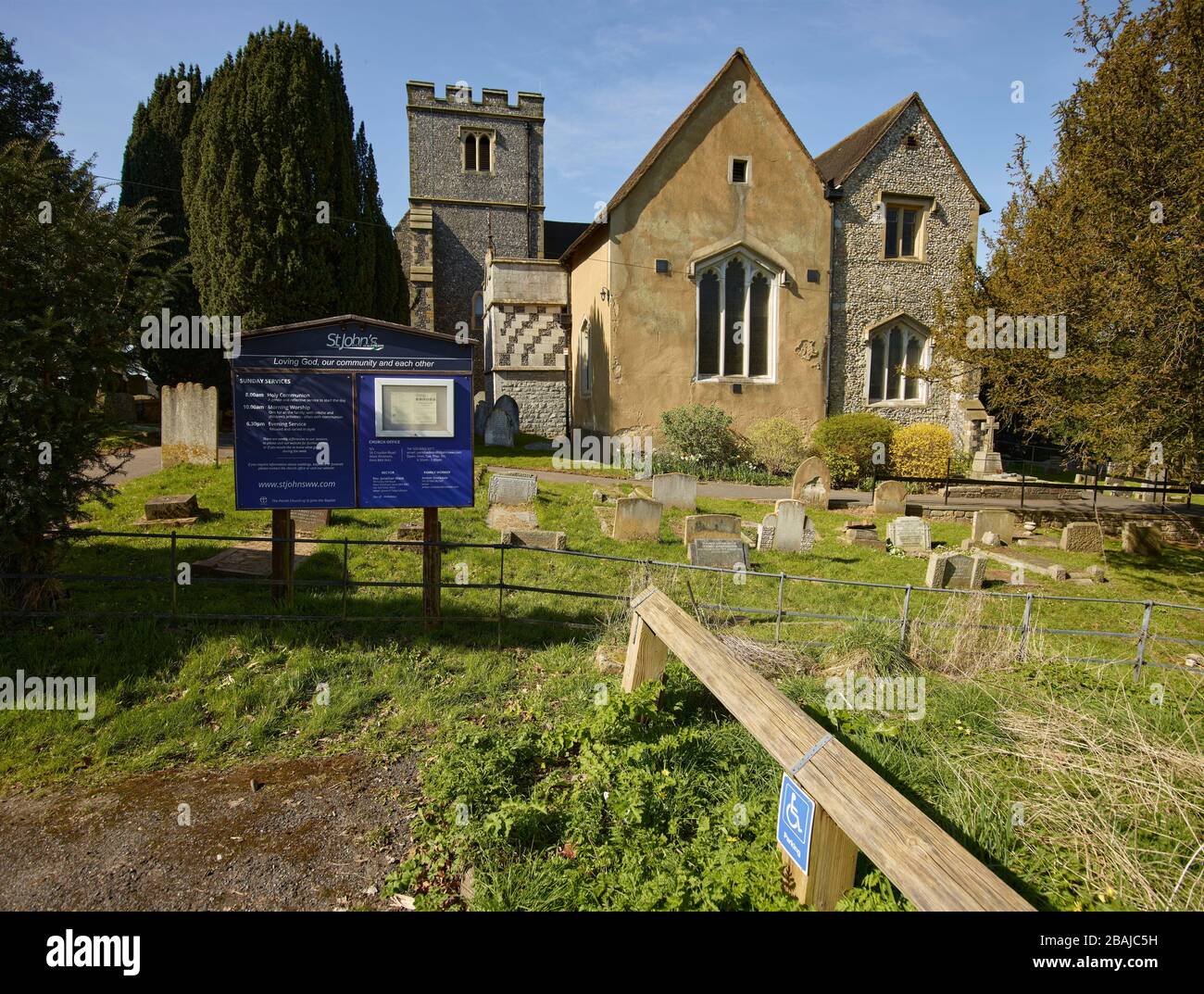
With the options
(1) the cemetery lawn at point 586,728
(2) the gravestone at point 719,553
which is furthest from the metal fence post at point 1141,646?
(2) the gravestone at point 719,553

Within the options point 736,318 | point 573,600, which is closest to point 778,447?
point 736,318

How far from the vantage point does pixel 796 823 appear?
3145 mm

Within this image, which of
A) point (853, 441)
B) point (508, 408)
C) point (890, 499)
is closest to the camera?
point (890, 499)

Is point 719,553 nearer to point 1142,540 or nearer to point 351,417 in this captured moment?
point 351,417

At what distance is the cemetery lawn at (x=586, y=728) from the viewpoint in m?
3.42

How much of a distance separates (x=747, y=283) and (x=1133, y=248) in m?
11.8

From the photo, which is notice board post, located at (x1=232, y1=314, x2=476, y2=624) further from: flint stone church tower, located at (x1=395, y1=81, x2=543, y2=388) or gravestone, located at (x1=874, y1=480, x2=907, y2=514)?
flint stone church tower, located at (x1=395, y1=81, x2=543, y2=388)

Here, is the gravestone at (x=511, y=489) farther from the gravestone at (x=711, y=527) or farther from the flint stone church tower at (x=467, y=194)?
the flint stone church tower at (x=467, y=194)

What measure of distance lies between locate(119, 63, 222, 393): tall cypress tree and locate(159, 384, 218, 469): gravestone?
9.27m

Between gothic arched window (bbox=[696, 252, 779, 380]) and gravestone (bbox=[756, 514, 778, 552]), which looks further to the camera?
gothic arched window (bbox=[696, 252, 779, 380])

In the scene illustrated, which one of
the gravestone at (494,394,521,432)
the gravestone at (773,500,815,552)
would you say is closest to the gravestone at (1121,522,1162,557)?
the gravestone at (773,500,815,552)

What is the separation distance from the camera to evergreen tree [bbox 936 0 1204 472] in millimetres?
10117

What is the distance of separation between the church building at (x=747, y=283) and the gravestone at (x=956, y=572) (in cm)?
1143

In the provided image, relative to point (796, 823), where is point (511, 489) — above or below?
above
